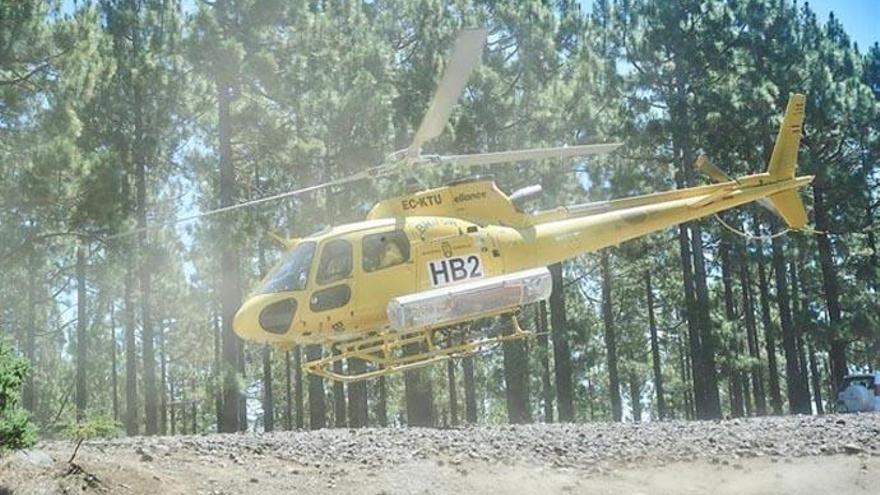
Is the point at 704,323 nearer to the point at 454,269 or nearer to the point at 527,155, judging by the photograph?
the point at 454,269

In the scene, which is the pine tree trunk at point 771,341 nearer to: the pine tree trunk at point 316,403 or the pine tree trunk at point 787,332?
the pine tree trunk at point 787,332

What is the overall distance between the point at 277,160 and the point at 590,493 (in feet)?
50.0

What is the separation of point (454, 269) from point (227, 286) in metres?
9.00

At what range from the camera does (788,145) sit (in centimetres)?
1594

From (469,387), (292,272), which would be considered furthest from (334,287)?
(469,387)

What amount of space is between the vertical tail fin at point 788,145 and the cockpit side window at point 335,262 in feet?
25.7

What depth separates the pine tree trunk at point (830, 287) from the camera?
26750 millimetres

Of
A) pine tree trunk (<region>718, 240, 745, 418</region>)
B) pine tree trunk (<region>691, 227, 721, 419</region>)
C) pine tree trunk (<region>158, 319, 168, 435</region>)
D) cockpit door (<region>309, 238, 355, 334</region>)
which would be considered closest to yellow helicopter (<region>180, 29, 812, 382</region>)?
cockpit door (<region>309, 238, 355, 334</region>)

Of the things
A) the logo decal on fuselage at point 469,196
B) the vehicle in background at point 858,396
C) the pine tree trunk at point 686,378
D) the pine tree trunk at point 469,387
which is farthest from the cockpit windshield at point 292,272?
the pine tree trunk at point 686,378

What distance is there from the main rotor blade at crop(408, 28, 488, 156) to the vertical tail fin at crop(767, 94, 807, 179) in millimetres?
7347

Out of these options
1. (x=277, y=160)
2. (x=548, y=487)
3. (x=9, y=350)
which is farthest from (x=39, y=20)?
(x=548, y=487)

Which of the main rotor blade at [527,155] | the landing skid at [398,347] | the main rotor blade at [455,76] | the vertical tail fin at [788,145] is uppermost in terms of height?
the vertical tail fin at [788,145]

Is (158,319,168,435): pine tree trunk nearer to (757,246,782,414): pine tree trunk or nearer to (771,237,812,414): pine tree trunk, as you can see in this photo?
(757,246,782,414): pine tree trunk

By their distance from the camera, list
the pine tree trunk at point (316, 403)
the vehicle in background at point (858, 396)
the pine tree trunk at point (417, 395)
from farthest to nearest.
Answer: the pine tree trunk at point (316, 403) → the vehicle in background at point (858, 396) → the pine tree trunk at point (417, 395)
